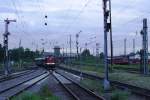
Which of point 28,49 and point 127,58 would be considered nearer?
point 127,58

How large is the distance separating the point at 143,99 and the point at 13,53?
443 ft

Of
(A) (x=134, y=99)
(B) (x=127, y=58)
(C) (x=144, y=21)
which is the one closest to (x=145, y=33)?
(C) (x=144, y=21)

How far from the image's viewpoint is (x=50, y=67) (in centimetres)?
10088

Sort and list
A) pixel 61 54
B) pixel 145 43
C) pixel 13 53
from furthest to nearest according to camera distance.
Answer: pixel 61 54 → pixel 13 53 → pixel 145 43

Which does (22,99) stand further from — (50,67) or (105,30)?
(50,67)

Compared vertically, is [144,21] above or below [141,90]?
above

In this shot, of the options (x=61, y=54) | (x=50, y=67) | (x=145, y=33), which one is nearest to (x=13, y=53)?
(x=61, y=54)

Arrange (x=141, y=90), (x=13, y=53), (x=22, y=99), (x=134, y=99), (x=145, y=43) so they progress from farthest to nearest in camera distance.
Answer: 1. (x=13, y=53)
2. (x=145, y=43)
3. (x=141, y=90)
4. (x=134, y=99)
5. (x=22, y=99)

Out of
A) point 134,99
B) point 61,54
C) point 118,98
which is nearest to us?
point 118,98

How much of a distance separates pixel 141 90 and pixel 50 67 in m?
74.4

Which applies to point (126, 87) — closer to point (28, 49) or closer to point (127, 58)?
point (127, 58)

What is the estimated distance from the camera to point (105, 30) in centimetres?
3244

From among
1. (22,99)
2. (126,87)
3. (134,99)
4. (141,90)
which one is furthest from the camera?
(126,87)

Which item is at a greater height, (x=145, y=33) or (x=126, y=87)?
(x=145, y=33)
